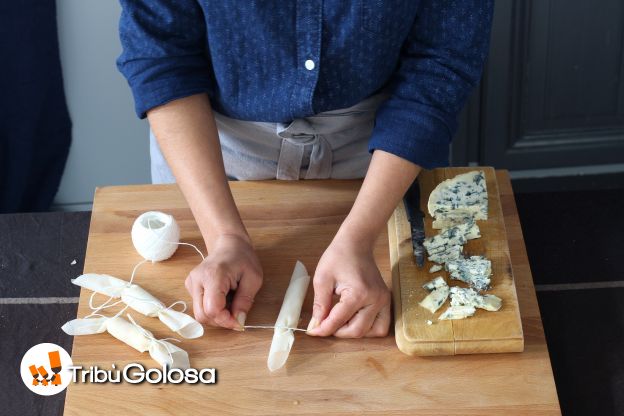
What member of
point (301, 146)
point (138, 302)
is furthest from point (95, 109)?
point (138, 302)

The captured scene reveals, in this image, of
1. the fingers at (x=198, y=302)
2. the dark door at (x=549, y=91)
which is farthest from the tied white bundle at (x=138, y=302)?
the dark door at (x=549, y=91)

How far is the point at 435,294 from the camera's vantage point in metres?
1.09

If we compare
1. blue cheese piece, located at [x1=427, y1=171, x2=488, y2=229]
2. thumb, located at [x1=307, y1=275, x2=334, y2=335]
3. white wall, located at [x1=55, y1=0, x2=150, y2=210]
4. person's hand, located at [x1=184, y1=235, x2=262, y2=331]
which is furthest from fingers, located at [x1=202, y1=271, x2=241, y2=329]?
white wall, located at [x1=55, y1=0, x2=150, y2=210]

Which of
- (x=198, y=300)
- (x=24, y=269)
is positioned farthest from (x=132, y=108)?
(x=198, y=300)

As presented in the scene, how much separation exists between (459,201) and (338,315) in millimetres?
286

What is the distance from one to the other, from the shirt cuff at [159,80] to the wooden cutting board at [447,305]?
37 cm

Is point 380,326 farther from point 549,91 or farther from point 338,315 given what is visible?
point 549,91

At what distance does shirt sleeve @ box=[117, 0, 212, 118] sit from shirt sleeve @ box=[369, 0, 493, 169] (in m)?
0.29

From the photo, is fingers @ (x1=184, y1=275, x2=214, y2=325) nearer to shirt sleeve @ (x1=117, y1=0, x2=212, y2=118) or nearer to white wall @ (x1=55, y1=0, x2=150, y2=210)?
shirt sleeve @ (x1=117, y1=0, x2=212, y2=118)

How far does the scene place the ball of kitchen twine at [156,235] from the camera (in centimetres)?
117

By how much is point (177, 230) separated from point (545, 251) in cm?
56

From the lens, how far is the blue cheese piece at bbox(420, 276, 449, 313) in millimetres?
1073

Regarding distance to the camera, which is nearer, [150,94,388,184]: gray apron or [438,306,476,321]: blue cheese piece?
[438,306,476,321]: blue cheese piece

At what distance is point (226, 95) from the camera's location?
1226 mm
